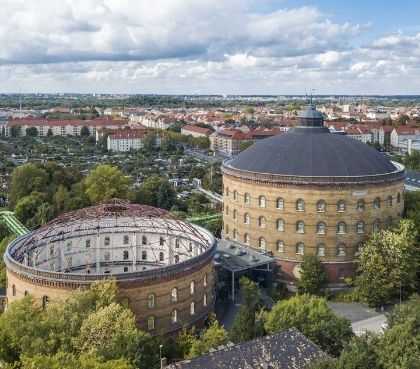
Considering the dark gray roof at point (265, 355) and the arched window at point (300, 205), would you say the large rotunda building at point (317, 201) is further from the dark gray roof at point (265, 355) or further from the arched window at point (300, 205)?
the dark gray roof at point (265, 355)

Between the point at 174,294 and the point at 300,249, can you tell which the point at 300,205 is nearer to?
the point at 300,249

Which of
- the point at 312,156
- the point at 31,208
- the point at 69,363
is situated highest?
the point at 312,156

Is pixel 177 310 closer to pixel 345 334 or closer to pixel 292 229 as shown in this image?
pixel 345 334

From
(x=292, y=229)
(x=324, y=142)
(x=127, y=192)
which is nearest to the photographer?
(x=292, y=229)

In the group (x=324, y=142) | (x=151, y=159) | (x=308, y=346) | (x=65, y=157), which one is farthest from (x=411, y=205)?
(x=65, y=157)

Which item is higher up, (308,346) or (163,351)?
(308,346)

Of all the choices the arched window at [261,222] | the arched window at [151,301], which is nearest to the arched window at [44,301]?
the arched window at [151,301]

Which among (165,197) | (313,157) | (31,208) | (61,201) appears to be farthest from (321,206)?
(31,208)
